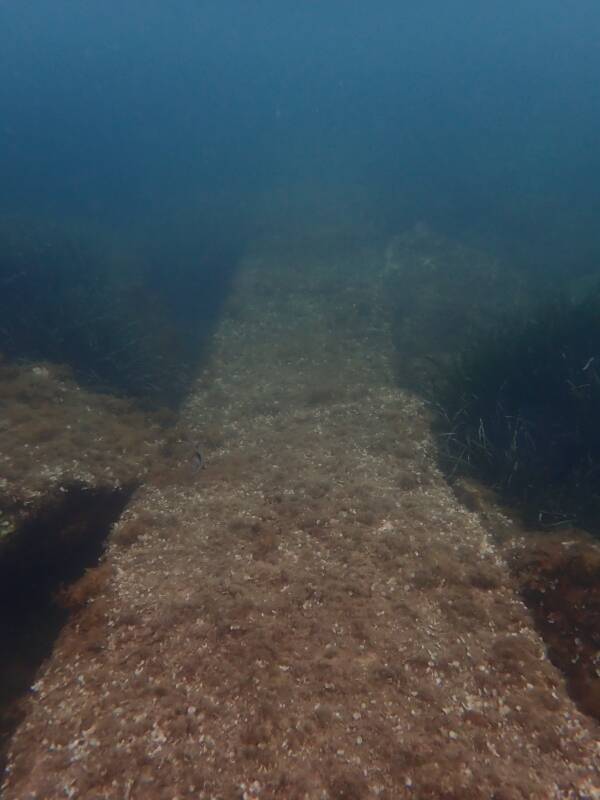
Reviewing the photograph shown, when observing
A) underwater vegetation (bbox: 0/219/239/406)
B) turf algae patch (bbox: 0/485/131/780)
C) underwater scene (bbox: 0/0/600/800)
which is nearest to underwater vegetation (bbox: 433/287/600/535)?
underwater scene (bbox: 0/0/600/800)

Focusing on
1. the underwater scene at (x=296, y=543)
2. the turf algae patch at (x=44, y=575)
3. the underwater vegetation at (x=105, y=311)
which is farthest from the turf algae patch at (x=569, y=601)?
the underwater vegetation at (x=105, y=311)

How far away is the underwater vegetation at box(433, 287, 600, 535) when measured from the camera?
715 cm

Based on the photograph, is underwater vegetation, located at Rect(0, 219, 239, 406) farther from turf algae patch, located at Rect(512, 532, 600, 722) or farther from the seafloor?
turf algae patch, located at Rect(512, 532, 600, 722)

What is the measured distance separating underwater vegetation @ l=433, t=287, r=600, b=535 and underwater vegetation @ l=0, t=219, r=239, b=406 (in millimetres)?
7140

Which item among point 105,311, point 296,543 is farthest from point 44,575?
point 105,311

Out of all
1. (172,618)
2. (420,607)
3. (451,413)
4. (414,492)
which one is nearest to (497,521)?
(414,492)

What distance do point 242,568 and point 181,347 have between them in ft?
31.9

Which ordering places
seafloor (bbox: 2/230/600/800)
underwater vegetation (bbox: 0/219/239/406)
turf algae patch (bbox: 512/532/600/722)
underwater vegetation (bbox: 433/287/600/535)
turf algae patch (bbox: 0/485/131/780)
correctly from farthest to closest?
underwater vegetation (bbox: 0/219/239/406)
underwater vegetation (bbox: 433/287/600/535)
turf algae patch (bbox: 0/485/131/780)
turf algae patch (bbox: 512/532/600/722)
seafloor (bbox: 2/230/600/800)

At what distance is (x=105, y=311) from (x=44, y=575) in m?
10.0

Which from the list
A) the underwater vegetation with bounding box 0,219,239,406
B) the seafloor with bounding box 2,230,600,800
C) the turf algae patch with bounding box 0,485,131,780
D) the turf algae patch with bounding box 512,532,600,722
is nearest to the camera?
the seafloor with bounding box 2,230,600,800

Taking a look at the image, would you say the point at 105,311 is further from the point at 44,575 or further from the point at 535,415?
the point at 535,415

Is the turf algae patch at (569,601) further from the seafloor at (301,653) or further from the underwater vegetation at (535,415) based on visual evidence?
the underwater vegetation at (535,415)

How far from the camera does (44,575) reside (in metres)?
6.08

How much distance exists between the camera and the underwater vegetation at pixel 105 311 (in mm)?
11219
